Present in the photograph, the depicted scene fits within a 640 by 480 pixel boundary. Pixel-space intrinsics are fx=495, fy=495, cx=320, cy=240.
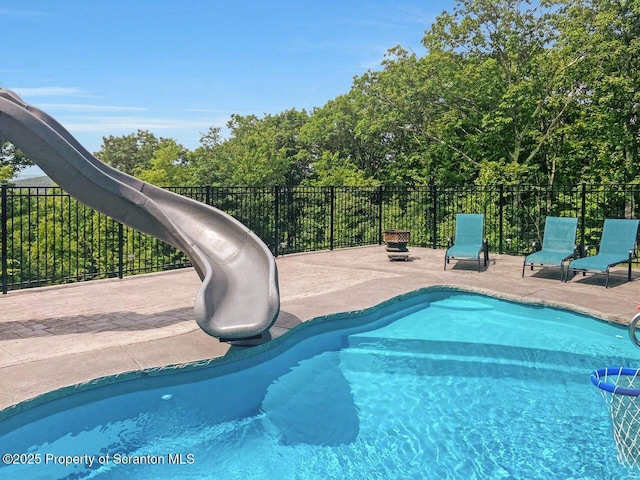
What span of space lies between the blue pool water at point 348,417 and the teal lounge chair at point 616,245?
8.55 ft

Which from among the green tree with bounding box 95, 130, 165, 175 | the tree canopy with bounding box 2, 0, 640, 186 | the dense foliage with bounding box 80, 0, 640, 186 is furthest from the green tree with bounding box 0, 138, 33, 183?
the green tree with bounding box 95, 130, 165, 175

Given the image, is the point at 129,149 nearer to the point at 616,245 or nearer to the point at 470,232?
the point at 470,232

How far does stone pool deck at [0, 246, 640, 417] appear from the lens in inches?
187

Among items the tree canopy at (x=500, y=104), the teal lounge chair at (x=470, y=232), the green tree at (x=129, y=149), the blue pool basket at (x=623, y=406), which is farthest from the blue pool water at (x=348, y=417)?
the green tree at (x=129, y=149)

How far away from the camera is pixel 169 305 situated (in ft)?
23.9

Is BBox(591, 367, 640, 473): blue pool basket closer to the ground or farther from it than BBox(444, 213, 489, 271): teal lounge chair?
closer to the ground

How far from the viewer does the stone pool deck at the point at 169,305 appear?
4742mm

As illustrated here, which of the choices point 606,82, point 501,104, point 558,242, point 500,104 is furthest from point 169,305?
point 500,104

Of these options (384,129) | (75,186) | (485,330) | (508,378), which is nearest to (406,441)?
(508,378)

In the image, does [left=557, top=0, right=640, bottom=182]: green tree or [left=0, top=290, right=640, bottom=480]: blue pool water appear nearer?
[left=0, top=290, right=640, bottom=480]: blue pool water

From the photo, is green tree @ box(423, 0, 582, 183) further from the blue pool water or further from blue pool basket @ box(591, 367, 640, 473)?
blue pool basket @ box(591, 367, 640, 473)

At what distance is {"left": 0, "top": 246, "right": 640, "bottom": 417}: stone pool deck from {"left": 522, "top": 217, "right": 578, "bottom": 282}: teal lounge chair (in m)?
0.44

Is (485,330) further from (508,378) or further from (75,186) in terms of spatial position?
(75,186)

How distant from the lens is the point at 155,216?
6.09 metres
